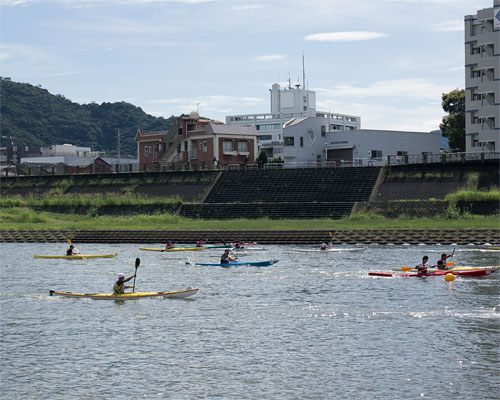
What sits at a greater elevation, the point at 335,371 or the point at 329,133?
the point at 329,133

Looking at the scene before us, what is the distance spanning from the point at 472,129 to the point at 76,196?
160 feet

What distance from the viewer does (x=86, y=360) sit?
2148 cm

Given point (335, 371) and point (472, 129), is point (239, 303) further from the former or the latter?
point (472, 129)

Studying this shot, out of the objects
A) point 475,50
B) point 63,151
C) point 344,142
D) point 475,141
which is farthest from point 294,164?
point 63,151

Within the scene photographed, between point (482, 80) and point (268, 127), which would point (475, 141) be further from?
point (268, 127)

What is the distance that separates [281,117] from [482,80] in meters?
75.1

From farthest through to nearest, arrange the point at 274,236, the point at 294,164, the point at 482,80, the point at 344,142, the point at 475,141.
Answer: the point at 344,142 → the point at 294,164 → the point at 475,141 → the point at 482,80 → the point at 274,236

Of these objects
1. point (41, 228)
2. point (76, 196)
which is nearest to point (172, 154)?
point (76, 196)

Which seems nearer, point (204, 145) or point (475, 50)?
point (475, 50)

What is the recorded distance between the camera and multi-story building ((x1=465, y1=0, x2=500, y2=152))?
82.6 m

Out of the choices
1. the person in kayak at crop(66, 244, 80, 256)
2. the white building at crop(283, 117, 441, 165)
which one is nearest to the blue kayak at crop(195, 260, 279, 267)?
the person in kayak at crop(66, 244, 80, 256)

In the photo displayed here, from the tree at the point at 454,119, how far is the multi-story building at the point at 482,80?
9808 millimetres

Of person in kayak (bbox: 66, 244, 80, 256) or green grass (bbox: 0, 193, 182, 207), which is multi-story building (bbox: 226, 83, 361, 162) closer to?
green grass (bbox: 0, 193, 182, 207)

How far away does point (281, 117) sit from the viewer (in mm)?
156375
